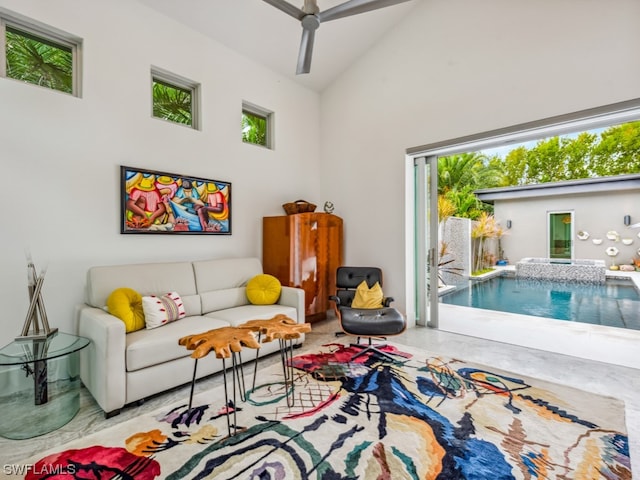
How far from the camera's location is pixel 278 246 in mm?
4223

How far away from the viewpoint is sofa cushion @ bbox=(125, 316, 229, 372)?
7.15ft

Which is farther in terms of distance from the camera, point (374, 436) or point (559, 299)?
point (559, 299)

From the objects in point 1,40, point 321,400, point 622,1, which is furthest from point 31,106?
point 622,1

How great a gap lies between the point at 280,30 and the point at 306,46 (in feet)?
4.27

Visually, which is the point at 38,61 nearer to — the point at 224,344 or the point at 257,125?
the point at 257,125

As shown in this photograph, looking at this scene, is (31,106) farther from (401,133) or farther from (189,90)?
(401,133)

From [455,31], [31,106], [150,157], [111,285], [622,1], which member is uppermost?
[455,31]

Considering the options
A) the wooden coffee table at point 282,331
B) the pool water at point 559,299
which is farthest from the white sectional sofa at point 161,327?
the pool water at point 559,299

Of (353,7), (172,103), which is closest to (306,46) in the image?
(353,7)

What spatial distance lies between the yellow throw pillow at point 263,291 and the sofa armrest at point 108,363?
147 centimetres

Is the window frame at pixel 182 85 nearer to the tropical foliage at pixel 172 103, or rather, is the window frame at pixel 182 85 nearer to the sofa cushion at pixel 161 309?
the tropical foliage at pixel 172 103

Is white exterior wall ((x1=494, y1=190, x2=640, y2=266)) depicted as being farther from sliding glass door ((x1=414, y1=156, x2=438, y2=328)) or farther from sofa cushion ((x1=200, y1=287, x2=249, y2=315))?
sofa cushion ((x1=200, y1=287, x2=249, y2=315))

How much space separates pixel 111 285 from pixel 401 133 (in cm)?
385

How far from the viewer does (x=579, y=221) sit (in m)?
6.16
